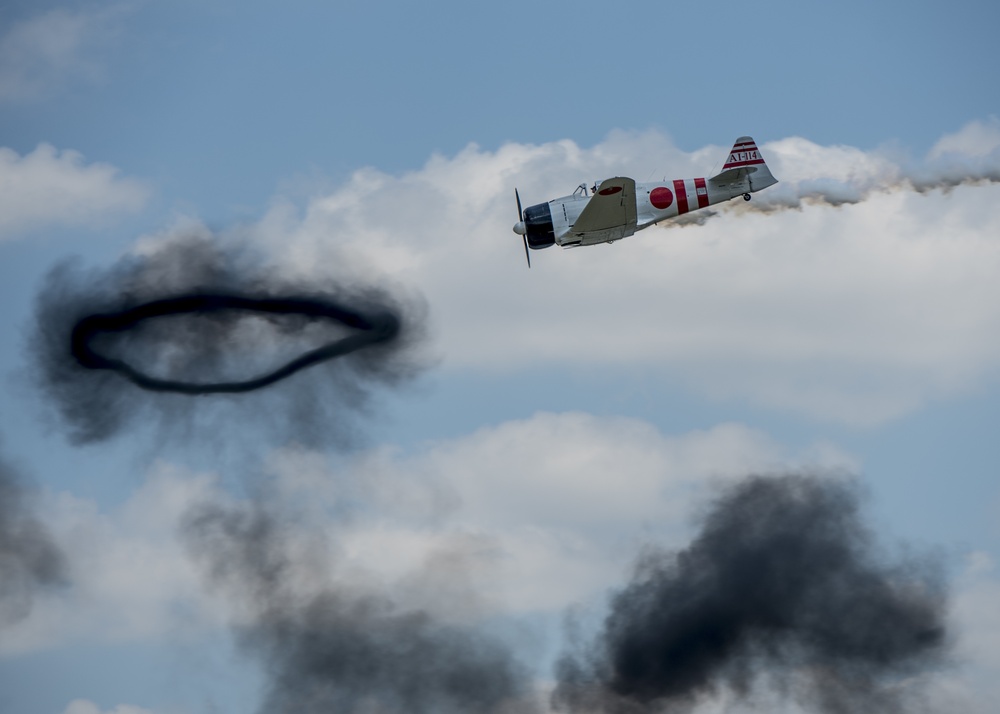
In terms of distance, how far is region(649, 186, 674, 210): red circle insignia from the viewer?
261ft

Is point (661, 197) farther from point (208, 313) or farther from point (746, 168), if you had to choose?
point (208, 313)

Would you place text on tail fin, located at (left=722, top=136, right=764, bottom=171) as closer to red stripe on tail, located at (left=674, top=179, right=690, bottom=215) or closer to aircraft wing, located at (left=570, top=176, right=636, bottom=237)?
red stripe on tail, located at (left=674, top=179, right=690, bottom=215)

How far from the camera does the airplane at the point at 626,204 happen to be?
7669 cm

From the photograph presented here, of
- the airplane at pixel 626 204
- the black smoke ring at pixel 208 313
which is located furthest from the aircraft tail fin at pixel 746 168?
the black smoke ring at pixel 208 313

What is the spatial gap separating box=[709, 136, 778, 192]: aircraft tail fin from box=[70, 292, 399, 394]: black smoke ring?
2099 centimetres

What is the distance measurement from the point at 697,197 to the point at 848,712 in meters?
33.2

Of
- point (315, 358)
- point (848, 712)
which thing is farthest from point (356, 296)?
point (848, 712)

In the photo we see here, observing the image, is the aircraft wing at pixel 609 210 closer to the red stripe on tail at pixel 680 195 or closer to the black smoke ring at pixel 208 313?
the red stripe on tail at pixel 680 195

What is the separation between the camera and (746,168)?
263 feet

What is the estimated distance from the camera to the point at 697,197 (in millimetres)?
80312

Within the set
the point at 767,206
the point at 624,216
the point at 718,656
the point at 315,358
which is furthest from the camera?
the point at 718,656

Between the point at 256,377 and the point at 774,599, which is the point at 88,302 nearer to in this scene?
the point at 256,377

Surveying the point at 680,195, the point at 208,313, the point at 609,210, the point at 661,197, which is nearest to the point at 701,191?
the point at 680,195

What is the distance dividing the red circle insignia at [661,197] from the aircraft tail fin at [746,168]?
2335 millimetres
